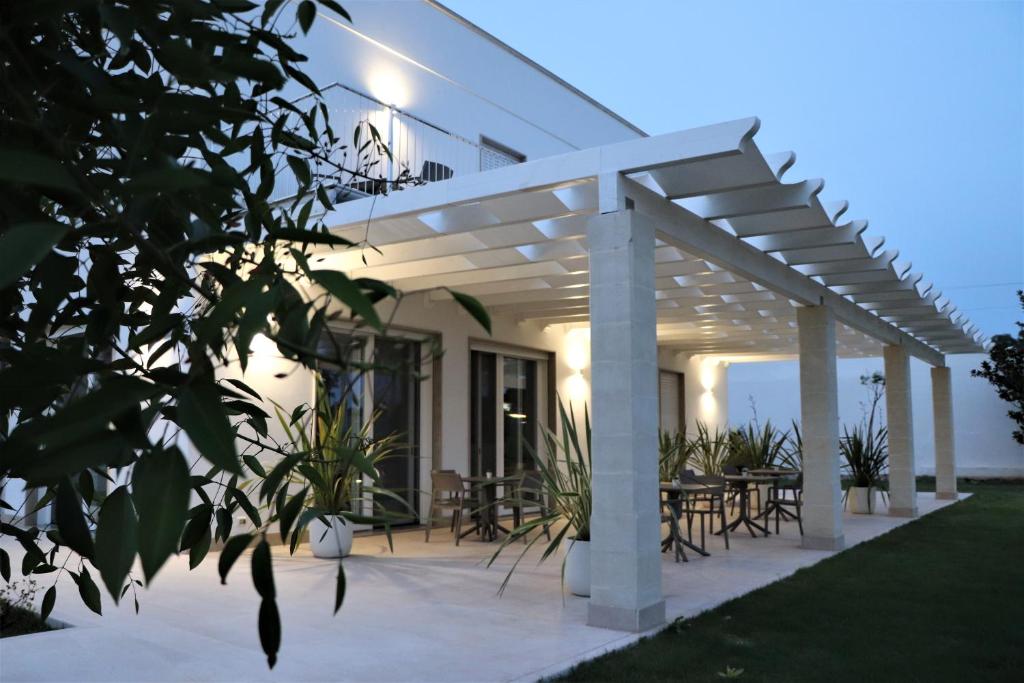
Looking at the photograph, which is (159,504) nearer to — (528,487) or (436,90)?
(528,487)

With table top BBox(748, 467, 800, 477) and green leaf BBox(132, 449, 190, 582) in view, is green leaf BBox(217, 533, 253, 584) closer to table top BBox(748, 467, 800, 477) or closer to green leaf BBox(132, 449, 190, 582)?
green leaf BBox(132, 449, 190, 582)

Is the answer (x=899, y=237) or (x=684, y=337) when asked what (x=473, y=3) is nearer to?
(x=899, y=237)

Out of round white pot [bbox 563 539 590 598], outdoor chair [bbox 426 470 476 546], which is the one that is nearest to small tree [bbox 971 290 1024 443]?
outdoor chair [bbox 426 470 476 546]

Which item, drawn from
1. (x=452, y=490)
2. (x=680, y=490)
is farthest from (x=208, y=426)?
(x=452, y=490)

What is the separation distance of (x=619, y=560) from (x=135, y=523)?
14.5 feet

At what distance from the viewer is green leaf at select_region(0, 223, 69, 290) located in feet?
1.58

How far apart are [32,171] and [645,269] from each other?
15.7ft

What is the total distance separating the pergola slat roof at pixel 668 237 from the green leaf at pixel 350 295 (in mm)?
2784

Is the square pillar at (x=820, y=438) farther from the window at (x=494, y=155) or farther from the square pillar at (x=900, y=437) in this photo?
the window at (x=494, y=155)

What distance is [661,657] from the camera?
4.20m

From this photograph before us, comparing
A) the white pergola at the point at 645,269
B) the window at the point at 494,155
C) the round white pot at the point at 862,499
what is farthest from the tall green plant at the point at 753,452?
the window at the point at 494,155

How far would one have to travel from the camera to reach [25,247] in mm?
497

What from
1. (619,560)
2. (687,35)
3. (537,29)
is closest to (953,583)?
(619,560)

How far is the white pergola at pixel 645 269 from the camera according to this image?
4902 millimetres
